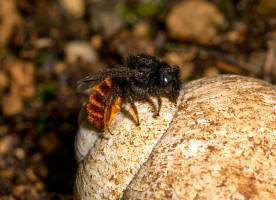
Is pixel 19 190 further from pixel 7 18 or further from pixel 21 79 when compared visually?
pixel 7 18

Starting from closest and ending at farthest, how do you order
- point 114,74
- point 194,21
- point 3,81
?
1. point 114,74
2. point 3,81
3. point 194,21

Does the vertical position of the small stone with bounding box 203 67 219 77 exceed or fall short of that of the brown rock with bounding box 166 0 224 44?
it falls short

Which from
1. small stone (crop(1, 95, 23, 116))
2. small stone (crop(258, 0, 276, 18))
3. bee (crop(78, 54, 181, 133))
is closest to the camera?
bee (crop(78, 54, 181, 133))

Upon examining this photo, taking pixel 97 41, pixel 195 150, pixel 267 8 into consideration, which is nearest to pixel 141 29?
pixel 97 41

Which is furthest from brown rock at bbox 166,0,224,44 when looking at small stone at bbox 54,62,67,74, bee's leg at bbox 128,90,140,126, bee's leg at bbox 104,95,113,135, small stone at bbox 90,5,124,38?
bee's leg at bbox 104,95,113,135

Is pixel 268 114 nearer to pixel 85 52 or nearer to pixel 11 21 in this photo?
pixel 85 52

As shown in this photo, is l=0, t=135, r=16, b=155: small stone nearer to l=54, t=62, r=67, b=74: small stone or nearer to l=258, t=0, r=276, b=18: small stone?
l=54, t=62, r=67, b=74: small stone
